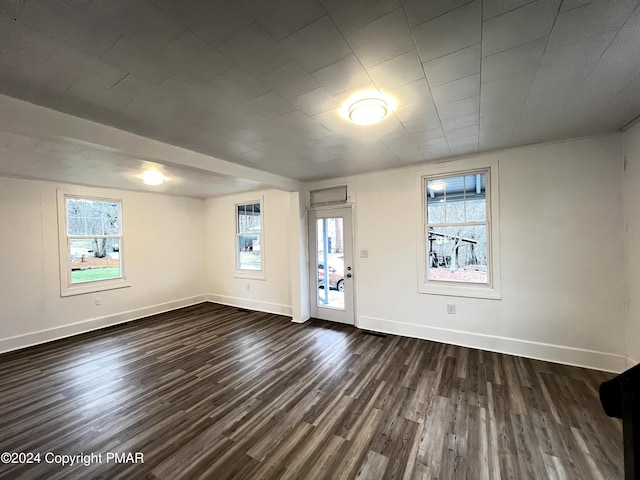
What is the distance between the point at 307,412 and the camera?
234 cm

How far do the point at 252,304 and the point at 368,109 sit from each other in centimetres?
491

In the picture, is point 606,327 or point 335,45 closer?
point 335,45

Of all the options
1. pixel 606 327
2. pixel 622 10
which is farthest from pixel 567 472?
pixel 622 10

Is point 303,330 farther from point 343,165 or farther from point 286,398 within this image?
point 343,165

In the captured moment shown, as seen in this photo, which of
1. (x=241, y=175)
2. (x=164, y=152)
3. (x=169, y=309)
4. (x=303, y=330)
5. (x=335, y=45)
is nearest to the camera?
(x=335, y=45)

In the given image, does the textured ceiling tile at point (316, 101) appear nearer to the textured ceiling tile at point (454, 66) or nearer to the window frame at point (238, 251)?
the textured ceiling tile at point (454, 66)

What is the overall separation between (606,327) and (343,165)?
3685 mm

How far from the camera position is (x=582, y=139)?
299 centimetres

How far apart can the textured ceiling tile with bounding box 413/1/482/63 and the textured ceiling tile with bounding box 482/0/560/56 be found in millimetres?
65

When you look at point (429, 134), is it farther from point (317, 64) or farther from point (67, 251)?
point (67, 251)

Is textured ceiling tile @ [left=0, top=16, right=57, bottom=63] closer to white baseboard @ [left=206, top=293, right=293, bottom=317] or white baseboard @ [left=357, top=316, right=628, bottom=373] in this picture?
white baseboard @ [left=357, top=316, right=628, bottom=373]

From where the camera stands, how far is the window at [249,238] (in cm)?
576

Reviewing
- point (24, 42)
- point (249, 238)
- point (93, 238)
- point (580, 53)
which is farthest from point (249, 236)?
point (580, 53)

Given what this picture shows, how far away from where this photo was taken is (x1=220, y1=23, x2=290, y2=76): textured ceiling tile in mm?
1365
